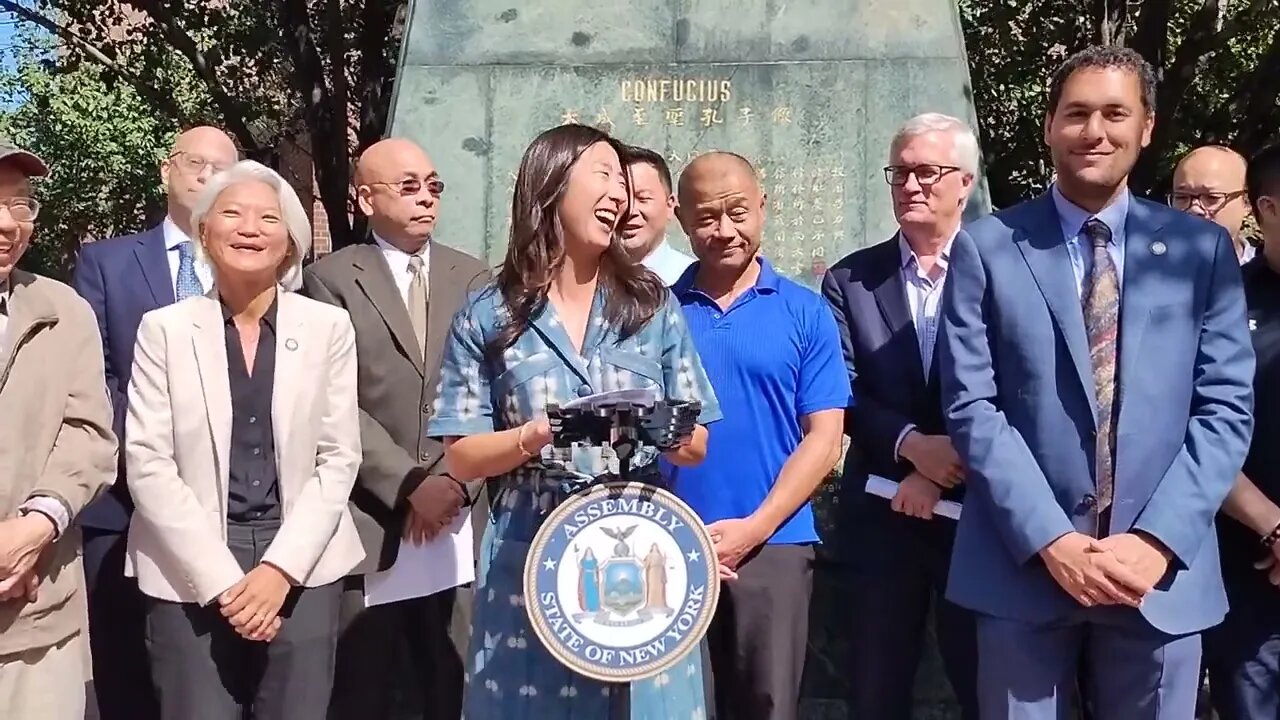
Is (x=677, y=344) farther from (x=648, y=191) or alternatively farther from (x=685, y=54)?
(x=685, y=54)

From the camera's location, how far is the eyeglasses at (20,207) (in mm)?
3055

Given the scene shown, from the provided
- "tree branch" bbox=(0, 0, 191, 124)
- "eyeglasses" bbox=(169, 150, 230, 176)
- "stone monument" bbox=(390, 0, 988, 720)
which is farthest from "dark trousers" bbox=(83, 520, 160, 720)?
"tree branch" bbox=(0, 0, 191, 124)

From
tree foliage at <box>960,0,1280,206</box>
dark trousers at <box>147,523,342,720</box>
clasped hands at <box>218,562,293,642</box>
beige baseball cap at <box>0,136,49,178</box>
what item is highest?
tree foliage at <box>960,0,1280,206</box>

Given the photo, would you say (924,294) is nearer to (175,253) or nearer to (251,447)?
(251,447)

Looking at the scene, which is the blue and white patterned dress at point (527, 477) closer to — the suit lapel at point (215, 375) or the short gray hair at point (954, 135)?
the suit lapel at point (215, 375)

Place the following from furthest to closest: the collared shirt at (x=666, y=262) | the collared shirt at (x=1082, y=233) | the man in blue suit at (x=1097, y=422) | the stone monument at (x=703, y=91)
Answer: the stone monument at (x=703, y=91)
the collared shirt at (x=666, y=262)
the collared shirt at (x=1082, y=233)
the man in blue suit at (x=1097, y=422)

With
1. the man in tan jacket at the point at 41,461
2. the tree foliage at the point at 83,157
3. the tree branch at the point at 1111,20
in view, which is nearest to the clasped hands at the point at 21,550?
the man in tan jacket at the point at 41,461

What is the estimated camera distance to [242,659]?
124 inches

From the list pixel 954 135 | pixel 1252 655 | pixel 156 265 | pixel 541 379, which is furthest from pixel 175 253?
pixel 1252 655

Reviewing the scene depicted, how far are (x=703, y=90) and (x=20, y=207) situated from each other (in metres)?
3.08

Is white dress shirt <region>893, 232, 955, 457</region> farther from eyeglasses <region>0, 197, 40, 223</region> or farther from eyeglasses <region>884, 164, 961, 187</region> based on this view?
eyeglasses <region>0, 197, 40, 223</region>

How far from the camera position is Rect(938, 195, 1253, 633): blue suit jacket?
9.04 ft

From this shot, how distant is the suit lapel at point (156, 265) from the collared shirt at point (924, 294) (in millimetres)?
1963

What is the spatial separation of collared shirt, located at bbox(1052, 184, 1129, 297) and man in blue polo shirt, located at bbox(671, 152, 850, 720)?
65 centimetres
